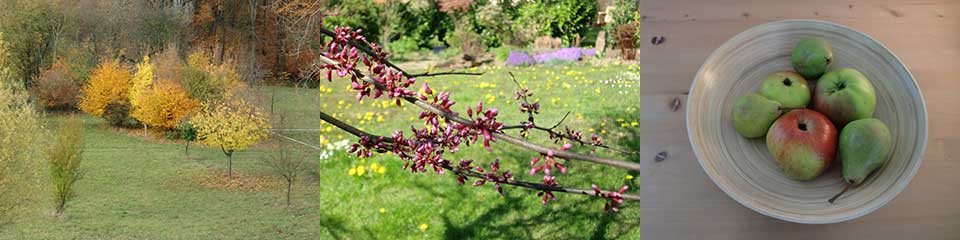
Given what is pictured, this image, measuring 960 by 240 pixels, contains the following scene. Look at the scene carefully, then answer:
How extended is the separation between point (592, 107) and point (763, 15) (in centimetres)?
113

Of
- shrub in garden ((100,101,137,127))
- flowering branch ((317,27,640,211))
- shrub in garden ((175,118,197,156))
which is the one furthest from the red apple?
shrub in garden ((100,101,137,127))

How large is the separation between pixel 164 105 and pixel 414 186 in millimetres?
985

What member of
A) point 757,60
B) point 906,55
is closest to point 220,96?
point 757,60

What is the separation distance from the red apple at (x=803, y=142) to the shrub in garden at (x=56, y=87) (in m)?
1.73

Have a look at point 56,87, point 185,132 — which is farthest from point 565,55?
point 56,87

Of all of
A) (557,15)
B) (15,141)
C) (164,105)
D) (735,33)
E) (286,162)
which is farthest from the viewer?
(557,15)

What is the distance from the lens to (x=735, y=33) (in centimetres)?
162

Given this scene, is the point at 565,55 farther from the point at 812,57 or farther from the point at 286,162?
the point at 812,57

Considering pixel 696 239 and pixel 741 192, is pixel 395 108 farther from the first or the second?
pixel 741 192

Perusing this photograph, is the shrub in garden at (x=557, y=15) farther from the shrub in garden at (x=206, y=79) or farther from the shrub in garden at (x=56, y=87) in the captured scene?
the shrub in garden at (x=56, y=87)

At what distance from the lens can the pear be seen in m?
1.34

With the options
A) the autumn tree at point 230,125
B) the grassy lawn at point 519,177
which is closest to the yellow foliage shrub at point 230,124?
the autumn tree at point 230,125

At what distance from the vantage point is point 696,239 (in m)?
1.66

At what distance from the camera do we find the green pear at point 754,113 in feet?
4.51
